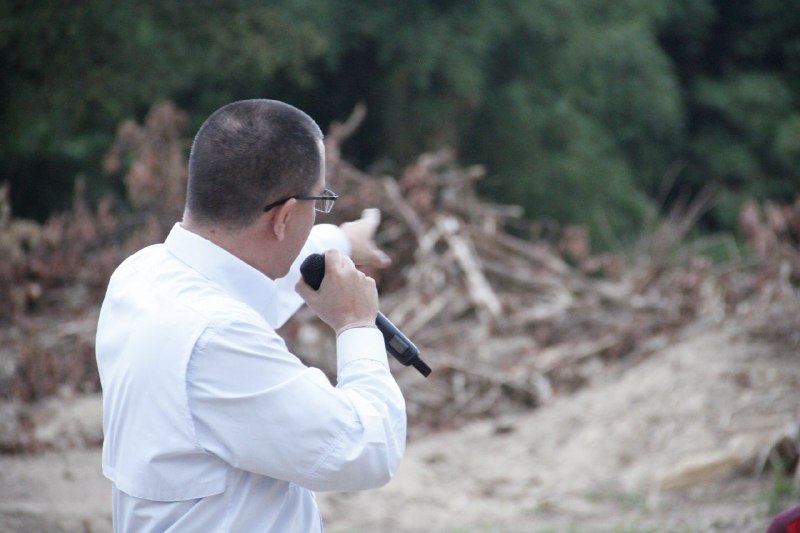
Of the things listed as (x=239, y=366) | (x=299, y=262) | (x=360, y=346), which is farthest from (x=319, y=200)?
(x=299, y=262)

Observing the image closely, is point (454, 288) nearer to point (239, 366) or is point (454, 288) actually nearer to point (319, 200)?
point (319, 200)

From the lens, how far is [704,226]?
84.9 ft

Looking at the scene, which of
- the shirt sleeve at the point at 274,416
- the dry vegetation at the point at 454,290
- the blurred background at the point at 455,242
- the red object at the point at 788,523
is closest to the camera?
the shirt sleeve at the point at 274,416

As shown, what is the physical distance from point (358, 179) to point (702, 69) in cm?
2184

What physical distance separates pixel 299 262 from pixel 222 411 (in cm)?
91

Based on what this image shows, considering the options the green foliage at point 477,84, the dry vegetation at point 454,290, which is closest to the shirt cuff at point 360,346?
the dry vegetation at point 454,290

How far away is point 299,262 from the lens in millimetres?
3145

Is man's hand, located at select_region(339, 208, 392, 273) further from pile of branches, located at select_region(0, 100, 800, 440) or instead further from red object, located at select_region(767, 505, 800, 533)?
pile of branches, located at select_region(0, 100, 800, 440)

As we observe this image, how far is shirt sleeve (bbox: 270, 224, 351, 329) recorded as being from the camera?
2.92 meters

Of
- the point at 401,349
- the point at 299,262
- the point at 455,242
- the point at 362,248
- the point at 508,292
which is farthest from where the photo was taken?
the point at 508,292

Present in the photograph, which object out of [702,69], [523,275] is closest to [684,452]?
[523,275]

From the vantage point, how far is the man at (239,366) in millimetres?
2299

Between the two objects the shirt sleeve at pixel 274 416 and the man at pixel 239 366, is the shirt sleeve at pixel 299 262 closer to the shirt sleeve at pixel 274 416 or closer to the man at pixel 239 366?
the man at pixel 239 366

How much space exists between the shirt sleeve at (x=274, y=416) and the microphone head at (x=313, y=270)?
0.24 m
